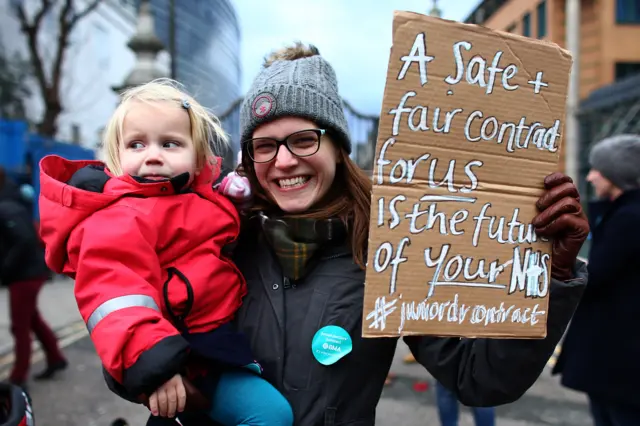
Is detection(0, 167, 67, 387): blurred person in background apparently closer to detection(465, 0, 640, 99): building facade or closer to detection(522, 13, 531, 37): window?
detection(465, 0, 640, 99): building facade

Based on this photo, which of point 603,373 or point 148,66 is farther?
point 148,66

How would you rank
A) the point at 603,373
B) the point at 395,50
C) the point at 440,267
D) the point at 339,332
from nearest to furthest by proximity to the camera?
the point at 395,50 < the point at 440,267 < the point at 339,332 < the point at 603,373

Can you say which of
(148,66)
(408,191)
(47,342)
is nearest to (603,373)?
(408,191)

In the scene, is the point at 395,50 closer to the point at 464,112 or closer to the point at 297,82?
the point at 464,112

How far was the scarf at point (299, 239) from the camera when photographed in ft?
5.52

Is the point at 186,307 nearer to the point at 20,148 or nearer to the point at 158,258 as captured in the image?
the point at 158,258

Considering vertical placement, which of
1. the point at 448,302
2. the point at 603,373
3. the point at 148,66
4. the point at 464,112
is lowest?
the point at 603,373

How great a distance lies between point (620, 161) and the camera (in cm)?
343

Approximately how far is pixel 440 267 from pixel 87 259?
93 cm

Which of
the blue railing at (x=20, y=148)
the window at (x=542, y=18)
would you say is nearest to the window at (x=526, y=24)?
the window at (x=542, y=18)

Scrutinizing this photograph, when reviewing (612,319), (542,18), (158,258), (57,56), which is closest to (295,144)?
(158,258)

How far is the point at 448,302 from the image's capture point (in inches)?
56.7

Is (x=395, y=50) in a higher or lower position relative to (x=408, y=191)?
higher

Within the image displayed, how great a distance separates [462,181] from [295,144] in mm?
540
